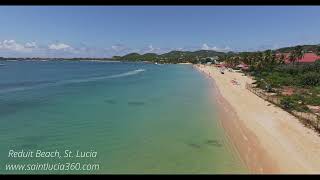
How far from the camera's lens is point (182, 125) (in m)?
16.6

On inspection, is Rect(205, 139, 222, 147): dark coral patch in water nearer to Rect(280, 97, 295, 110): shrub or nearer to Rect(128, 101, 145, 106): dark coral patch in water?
Rect(280, 97, 295, 110): shrub

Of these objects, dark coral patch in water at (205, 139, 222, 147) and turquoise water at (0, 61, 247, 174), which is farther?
dark coral patch in water at (205, 139, 222, 147)

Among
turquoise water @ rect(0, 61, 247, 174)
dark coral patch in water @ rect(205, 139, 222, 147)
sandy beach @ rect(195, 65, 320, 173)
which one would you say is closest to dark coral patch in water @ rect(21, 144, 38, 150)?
turquoise water @ rect(0, 61, 247, 174)

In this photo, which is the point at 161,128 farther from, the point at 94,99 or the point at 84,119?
the point at 94,99

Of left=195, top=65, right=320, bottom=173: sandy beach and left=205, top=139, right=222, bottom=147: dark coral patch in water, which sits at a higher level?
left=195, top=65, right=320, bottom=173: sandy beach

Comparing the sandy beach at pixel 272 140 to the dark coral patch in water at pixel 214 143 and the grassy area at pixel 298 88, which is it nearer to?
the dark coral patch in water at pixel 214 143

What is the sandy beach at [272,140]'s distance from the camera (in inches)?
380

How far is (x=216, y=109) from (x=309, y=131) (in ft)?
28.1

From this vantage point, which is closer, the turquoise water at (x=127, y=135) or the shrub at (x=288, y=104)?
the turquoise water at (x=127, y=135)

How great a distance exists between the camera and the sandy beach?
965 cm

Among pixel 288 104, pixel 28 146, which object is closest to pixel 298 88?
pixel 288 104

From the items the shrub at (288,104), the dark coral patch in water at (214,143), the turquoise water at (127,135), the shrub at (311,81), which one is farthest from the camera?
the shrub at (311,81)

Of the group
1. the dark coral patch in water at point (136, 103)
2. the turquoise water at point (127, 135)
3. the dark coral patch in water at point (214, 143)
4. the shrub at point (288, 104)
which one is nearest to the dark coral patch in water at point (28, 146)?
the turquoise water at point (127, 135)

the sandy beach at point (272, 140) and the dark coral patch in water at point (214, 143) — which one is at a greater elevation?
the sandy beach at point (272, 140)
